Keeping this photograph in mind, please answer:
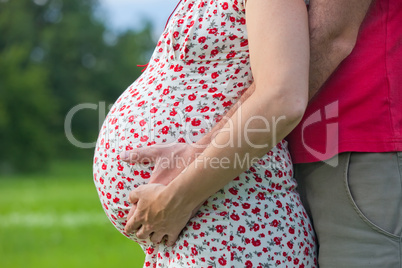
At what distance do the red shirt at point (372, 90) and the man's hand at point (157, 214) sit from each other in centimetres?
42

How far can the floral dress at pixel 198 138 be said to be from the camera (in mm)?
1437

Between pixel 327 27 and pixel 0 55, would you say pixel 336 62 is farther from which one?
pixel 0 55

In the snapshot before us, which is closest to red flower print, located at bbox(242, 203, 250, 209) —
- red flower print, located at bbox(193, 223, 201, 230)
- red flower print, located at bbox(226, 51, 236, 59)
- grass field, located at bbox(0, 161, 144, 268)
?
red flower print, located at bbox(193, 223, 201, 230)

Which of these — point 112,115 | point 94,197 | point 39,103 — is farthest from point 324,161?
point 39,103

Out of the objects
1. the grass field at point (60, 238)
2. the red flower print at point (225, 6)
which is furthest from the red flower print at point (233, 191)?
the grass field at point (60, 238)

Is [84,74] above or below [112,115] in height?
above

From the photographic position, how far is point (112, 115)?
5.51ft

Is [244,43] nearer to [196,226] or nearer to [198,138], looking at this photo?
[198,138]

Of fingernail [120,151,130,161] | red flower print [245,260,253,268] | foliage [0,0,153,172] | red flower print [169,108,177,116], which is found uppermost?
foliage [0,0,153,172]

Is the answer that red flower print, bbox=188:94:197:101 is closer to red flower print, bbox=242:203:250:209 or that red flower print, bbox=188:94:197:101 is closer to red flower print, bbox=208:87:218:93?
red flower print, bbox=208:87:218:93

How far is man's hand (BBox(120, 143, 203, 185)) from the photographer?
4.74 ft

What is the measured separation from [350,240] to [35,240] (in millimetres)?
8882

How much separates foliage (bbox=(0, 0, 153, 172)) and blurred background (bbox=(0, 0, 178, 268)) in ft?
0.21

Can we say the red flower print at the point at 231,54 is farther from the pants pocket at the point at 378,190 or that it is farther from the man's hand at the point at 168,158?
the pants pocket at the point at 378,190
